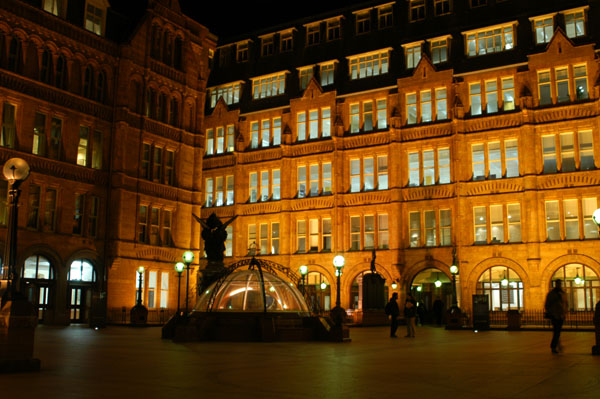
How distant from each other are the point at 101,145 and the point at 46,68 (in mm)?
5632

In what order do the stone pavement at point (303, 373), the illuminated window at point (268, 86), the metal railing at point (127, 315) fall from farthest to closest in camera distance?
the illuminated window at point (268, 86), the metal railing at point (127, 315), the stone pavement at point (303, 373)

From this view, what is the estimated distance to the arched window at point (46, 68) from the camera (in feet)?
121


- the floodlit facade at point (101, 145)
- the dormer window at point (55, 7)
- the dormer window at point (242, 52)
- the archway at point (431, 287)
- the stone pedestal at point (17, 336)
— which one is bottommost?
the stone pedestal at point (17, 336)

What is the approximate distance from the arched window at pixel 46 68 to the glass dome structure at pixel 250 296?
761 inches

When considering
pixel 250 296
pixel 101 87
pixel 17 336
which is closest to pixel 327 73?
pixel 101 87

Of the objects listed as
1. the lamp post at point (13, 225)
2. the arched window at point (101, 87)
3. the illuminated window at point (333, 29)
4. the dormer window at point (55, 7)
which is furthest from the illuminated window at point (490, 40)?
the lamp post at point (13, 225)

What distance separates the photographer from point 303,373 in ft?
40.0

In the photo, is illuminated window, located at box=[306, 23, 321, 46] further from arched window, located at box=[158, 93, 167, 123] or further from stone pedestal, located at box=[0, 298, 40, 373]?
stone pedestal, located at box=[0, 298, 40, 373]

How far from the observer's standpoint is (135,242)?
135 feet

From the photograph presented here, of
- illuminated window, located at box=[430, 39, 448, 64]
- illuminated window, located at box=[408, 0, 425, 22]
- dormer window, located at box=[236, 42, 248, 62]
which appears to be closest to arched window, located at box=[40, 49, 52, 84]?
dormer window, located at box=[236, 42, 248, 62]

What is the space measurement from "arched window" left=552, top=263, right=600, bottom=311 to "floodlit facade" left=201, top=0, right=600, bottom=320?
83 mm

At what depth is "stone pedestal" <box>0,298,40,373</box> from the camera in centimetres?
1205

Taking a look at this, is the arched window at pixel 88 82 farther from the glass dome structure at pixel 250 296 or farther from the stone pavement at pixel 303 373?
the stone pavement at pixel 303 373

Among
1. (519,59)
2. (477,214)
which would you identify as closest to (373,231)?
(477,214)
